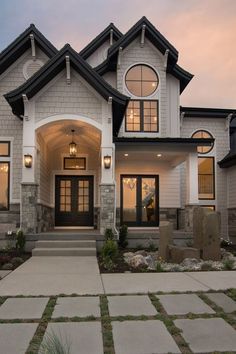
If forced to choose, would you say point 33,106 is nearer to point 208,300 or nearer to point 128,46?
point 128,46

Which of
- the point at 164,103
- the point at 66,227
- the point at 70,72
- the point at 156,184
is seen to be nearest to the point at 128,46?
the point at 164,103

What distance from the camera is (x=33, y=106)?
1262 centimetres

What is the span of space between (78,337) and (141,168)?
12.6 m

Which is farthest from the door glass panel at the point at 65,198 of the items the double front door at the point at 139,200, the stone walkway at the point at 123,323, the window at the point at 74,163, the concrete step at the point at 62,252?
the stone walkway at the point at 123,323

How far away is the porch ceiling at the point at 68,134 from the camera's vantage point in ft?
43.1

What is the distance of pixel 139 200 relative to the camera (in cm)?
1634

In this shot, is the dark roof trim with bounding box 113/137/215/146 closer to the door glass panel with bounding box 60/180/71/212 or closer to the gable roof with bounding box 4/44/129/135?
the gable roof with bounding box 4/44/129/135

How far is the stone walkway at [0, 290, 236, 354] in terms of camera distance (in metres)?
3.93

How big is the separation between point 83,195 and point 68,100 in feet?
16.7

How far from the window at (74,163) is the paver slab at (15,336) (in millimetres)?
12201

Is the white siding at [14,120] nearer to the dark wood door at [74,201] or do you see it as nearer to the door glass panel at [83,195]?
the dark wood door at [74,201]

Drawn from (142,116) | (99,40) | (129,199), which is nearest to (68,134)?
(142,116)

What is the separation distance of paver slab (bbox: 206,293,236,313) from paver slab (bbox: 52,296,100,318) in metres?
1.73

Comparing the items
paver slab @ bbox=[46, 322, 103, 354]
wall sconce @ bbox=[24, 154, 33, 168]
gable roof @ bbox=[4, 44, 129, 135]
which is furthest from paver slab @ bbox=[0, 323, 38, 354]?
gable roof @ bbox=[4, 44, 129, 135]
